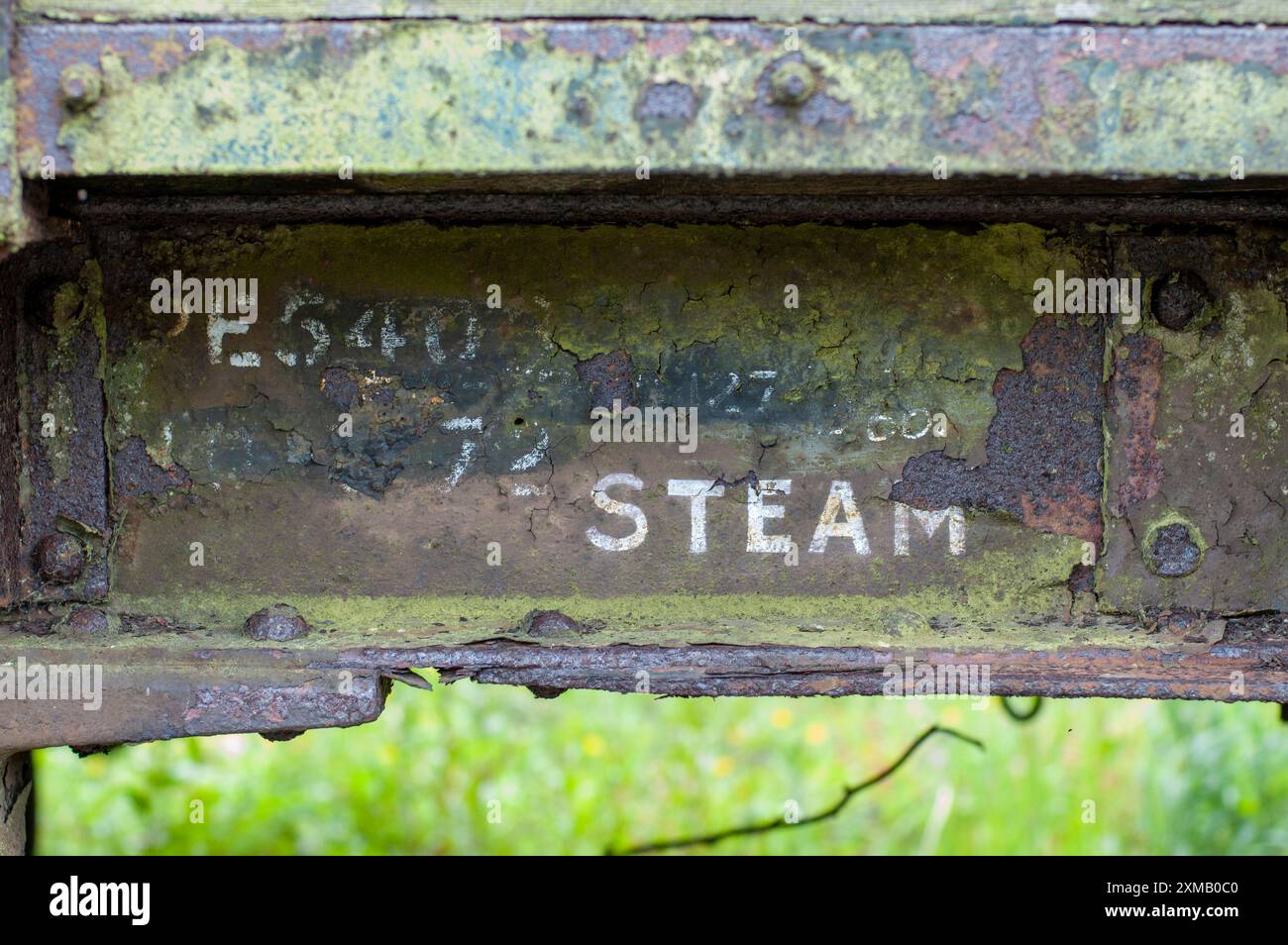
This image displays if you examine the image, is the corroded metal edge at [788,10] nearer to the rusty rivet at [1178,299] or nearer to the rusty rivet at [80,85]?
the rusty rivet at [80,85]

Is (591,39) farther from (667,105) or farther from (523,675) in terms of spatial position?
(523,675)

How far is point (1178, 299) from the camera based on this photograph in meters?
2.05

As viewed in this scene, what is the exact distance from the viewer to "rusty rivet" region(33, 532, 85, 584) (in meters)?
2.04

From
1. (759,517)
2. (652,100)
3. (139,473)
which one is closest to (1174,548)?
(759,517)

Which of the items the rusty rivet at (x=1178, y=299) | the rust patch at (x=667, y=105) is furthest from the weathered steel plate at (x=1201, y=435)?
the rust patch at (x=667, y=105)

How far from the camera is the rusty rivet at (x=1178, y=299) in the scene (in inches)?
80.6

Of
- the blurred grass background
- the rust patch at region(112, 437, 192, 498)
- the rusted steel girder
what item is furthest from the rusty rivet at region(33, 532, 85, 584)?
the blurred grass background

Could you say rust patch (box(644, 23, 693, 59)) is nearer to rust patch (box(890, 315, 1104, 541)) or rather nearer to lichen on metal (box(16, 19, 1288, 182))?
lichen on metal (box(16, 19, 1288, 182))

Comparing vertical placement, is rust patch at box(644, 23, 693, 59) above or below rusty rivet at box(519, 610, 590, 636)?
above

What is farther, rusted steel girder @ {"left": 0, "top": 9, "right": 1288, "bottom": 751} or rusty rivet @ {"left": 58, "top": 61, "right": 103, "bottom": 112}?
Result: rusted steel girder @ {"left": 0, "top": 9, "right": 1288, "bottom": 751}

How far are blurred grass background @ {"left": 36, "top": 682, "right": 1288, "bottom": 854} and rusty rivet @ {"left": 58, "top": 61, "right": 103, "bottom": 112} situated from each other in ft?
14.3

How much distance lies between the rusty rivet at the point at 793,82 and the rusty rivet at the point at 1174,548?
44.7 inches

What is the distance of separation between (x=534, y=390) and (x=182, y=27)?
0.86 meters

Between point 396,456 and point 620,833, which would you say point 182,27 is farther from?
point 620,833
